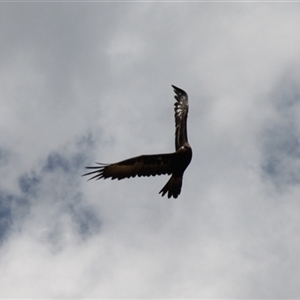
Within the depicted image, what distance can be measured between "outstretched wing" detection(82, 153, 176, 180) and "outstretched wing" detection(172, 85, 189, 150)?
98cm

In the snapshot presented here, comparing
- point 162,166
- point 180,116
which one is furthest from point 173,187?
point 180,116

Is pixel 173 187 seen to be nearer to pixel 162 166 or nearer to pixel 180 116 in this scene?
pixel 162 166

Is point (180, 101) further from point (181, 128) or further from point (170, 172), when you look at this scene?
point (170, 172)

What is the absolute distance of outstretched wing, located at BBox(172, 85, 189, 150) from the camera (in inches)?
894

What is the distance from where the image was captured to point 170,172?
22219 mm

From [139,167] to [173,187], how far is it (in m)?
1.67

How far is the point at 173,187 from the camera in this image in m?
22.3

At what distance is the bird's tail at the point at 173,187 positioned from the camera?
73.0 ft

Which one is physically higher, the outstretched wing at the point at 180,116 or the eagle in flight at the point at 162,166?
the outstretched wing at the point at 180,116

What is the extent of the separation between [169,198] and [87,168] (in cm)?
362

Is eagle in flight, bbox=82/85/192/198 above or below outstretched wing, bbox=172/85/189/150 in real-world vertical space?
below

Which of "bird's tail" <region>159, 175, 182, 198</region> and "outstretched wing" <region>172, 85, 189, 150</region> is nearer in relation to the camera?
"bird's tail" <region>159, 175, 182, 198</region>

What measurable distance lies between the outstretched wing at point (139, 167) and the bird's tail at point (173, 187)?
55cm

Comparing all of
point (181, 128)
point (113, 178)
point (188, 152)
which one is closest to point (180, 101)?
point (181, 128)
